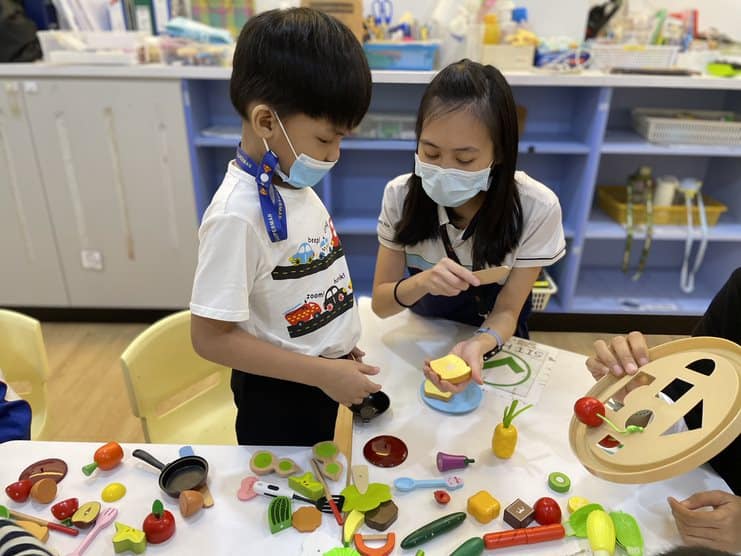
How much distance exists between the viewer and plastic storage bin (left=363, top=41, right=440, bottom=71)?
2.19m

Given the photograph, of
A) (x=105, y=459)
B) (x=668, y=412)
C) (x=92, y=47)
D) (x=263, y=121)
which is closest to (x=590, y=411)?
(x=668, y=412)

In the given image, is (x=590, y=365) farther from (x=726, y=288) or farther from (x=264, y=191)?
(x=264, y=191)

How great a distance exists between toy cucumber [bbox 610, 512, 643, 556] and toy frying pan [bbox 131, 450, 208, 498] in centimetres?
61

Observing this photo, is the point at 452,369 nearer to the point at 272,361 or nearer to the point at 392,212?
the point at 272,361

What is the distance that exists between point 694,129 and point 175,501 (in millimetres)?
2475

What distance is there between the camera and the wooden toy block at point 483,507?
2.59 feet

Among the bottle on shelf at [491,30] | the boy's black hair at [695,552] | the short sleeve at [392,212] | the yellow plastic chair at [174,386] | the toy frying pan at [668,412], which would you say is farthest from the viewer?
the bottle on shelf at [491,30]

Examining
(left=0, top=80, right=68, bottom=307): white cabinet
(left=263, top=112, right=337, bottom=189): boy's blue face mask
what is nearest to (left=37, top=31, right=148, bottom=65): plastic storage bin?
(left=0, top=80, right=68, bottom=307): white cabinet

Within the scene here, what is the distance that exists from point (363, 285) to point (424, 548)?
209 cm

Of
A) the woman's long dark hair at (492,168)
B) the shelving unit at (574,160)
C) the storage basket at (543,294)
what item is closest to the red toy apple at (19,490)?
the woman's long dark hair at (492,168)

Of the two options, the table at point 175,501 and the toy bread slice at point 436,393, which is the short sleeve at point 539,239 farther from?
→ the table at point 175,501

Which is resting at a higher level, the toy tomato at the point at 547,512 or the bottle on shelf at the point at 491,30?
the bottle on shelf at the point at 491,30

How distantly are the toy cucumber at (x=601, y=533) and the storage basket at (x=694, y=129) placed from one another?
2054mm

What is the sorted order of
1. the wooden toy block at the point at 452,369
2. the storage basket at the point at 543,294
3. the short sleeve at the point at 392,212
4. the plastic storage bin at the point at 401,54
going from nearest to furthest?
the wooden toy block at the point at 452,369 < the short sleeve at the point at 392,212 < the plastic storage bin at the point at 401,54 < the storage basket at the point at 543,294
